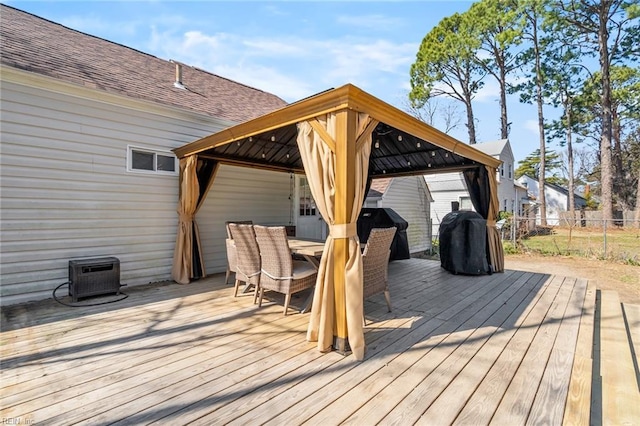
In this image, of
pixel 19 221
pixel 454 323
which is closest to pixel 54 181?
pixel 19 221

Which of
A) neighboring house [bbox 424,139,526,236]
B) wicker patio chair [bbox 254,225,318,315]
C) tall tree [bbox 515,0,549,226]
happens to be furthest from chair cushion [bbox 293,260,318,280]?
tall tree [bbox 515,0,549,226]

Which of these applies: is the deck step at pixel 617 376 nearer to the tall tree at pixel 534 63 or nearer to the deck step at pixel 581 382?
the deck step at pixel 581 382

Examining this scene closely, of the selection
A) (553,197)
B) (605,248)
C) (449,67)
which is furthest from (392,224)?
(553,197)

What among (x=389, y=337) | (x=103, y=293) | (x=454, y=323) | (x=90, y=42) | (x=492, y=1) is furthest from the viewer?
(x=492, y=1)

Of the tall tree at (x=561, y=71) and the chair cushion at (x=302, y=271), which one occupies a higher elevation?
the tall tree at (x=561, y=71)

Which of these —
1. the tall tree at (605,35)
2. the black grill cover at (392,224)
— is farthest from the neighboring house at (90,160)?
the tall tree at (605,35)

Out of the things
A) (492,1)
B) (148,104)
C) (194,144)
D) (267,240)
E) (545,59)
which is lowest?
(267,240)

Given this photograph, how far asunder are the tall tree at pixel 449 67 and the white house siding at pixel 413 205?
857 centimetres

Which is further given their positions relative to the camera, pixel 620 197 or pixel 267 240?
pixel 620 197

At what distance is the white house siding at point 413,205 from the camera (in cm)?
1051

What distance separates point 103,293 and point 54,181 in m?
1.66

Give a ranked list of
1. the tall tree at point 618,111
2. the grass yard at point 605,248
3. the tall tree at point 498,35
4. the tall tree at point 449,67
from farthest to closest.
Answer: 1. the tall tree at point 449,67
2. the tall tree at point 498,35
3. the tall tree at point 618,111
4. the grass yard at point 605,248

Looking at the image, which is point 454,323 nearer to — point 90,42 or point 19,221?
point 19,221

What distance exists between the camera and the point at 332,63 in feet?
22.0
